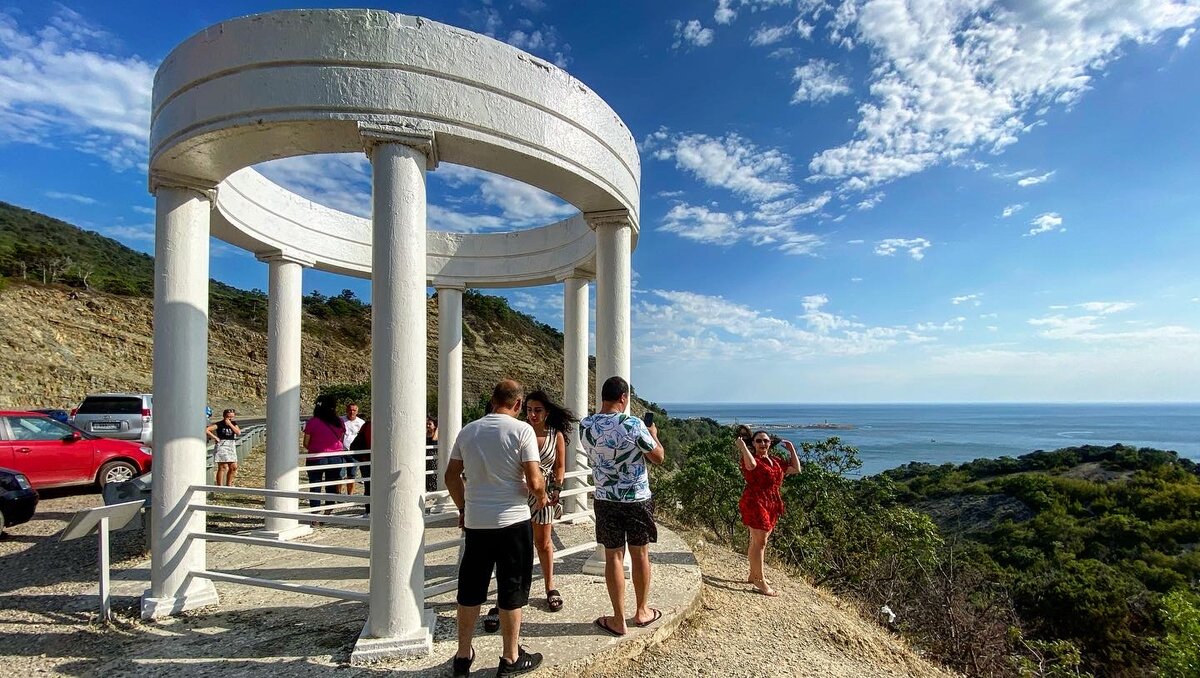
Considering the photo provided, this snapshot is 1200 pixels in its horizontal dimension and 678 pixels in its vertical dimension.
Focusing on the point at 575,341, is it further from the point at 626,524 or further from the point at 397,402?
the point at 397,402

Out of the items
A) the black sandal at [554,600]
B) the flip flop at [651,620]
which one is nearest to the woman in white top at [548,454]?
the black sandal at [554,600]

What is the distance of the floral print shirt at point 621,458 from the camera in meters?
3.91

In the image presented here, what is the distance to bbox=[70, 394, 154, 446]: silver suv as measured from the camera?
14391 mm

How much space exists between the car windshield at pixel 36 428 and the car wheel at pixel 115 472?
2.66ft

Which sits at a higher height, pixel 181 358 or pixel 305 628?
pixel 181 358

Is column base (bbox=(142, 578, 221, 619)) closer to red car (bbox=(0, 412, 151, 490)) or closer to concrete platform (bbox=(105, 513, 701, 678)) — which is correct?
concrete platform (bbox=(105, 513, 701, 678))

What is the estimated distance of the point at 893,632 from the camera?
20.1 feet

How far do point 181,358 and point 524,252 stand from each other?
483cm

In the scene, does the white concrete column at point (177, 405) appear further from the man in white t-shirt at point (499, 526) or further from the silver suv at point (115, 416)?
the silver suv at point (115, 416)

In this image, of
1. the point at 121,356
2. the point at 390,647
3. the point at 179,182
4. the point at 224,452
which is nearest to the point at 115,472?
the point at 224,452

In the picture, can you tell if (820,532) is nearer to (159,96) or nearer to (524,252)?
(524,252)

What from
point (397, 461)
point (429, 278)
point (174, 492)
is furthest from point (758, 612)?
point (429, 278)

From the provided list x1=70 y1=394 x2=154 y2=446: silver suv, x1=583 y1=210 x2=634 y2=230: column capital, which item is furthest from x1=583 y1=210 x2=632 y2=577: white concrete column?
x1=70 y1=394 x2=154 y2=446: silver suv

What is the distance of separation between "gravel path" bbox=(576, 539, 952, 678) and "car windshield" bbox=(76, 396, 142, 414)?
16.8 m
